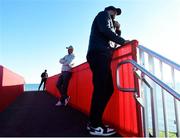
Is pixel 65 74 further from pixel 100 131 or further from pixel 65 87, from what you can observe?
pixel 100 131

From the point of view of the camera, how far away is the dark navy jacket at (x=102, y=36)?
12.9ft

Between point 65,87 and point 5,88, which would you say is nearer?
point 65,87

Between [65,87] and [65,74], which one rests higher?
[65,74]

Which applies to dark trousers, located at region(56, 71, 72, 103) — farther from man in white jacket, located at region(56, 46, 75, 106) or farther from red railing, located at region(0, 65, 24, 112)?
red railing, located at region(0, 65, 24, 112)

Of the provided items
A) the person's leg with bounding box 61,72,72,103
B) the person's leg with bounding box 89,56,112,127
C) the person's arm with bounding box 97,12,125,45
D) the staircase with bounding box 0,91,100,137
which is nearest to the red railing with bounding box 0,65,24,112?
the person's leg with bounding box 61,72,72,103

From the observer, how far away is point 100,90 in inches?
157

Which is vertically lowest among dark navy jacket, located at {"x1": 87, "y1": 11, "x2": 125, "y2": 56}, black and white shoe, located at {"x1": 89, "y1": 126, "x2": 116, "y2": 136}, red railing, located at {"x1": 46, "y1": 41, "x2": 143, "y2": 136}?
black and white shoe, located at {"x1": 89, "y1": 126, "x2": 116, "y2": 136}

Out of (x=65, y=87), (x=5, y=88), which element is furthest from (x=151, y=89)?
(x=5, y=88)

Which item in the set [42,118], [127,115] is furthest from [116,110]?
[42,118]

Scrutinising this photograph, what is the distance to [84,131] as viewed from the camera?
420 cm

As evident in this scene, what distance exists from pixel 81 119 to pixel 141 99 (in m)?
2.09

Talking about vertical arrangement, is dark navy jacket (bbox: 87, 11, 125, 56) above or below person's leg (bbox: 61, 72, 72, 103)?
above

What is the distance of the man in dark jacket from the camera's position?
3938 millimetres

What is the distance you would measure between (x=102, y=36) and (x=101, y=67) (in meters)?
0.49
